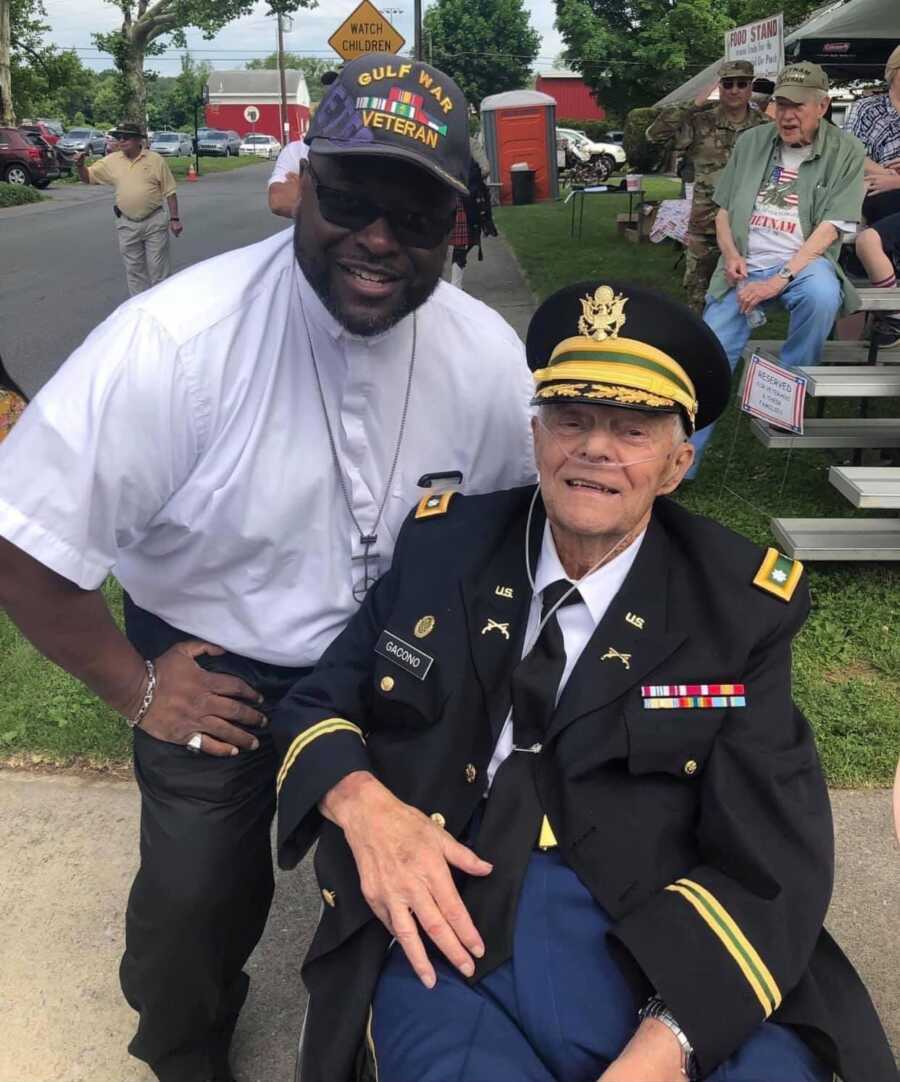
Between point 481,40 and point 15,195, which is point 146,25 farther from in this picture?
point 481,40

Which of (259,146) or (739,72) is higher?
(739,72)

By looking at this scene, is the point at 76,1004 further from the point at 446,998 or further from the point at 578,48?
the point at 578,48

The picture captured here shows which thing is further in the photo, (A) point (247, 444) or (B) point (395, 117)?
(A) point (247, 444)

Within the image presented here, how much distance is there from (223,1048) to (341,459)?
127cm

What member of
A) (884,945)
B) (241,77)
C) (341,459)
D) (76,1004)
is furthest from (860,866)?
(241,77)

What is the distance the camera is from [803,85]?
4.75 m

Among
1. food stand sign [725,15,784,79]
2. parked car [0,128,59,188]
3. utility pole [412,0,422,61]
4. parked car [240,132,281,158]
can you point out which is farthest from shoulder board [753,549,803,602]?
parked car [240,132,281,158]

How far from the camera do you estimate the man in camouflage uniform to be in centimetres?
661

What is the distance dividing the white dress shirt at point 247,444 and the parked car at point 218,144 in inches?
2364

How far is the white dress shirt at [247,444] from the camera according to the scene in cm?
172

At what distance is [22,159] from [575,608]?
104ft

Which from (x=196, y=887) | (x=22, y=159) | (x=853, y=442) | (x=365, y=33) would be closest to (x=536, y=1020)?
(x=196, y=887)

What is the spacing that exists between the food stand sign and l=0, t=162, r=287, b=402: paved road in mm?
5193

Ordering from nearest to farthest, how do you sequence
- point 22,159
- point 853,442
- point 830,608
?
point 830,608, point 853,442, point 22,159
